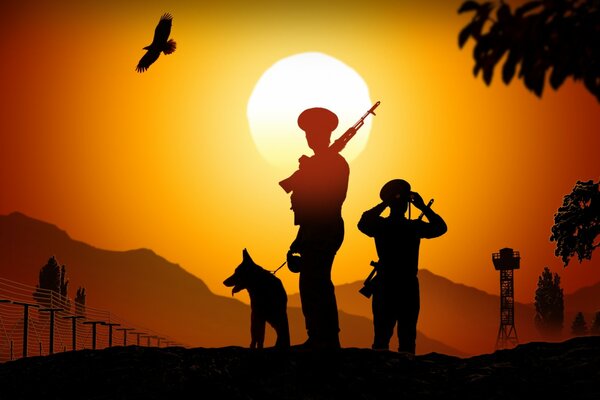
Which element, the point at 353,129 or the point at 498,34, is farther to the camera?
the point at 353,129

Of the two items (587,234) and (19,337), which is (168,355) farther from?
(587,234)

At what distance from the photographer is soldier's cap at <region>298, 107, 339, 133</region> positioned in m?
12.1

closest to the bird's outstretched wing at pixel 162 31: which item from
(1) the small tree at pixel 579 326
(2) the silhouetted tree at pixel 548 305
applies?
(2) the silhouetted tree at pixel 548 305

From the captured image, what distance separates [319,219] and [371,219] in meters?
1.14

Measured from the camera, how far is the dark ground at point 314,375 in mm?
10734

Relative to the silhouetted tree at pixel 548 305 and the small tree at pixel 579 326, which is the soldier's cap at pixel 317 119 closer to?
the silhouetted tree at pixel 548 305

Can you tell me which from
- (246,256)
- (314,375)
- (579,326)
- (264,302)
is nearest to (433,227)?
(314,375)

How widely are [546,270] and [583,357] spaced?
135 meters

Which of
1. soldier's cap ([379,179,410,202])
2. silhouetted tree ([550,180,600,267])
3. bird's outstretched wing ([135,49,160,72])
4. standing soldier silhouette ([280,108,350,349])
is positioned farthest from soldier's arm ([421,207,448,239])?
silhouetted tree ([550,180,600,267])

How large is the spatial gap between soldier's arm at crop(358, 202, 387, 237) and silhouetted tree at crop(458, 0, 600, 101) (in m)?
5.54

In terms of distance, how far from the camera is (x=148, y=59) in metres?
20.9

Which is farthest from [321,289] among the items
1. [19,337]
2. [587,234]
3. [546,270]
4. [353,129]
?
[546,270]

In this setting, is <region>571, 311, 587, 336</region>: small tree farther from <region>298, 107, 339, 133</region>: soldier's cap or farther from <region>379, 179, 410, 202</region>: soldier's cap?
<region>298, 107, 339, 133</region>: soldier's cap

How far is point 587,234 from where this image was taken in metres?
34.3
